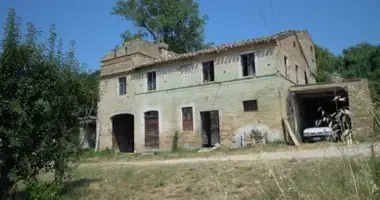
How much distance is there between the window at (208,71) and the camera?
73.3ft

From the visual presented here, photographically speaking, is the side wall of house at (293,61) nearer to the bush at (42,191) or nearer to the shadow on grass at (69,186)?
the shadow on grass at (69,186)

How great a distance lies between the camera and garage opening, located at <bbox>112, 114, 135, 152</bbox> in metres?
26.3

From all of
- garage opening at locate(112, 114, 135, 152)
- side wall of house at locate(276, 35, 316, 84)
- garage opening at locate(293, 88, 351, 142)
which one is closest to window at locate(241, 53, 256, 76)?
side wall of house at locate(276, 35, 316, 84)

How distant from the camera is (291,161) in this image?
9945 millimetres

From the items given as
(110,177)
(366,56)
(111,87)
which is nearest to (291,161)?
(110,177)

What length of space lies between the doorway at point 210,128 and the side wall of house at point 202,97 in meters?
0.32

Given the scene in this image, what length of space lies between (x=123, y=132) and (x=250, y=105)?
10433 mm

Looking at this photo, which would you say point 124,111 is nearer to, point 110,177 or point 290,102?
point 290,102

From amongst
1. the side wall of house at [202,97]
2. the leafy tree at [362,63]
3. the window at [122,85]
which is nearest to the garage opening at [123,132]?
the side wall of house at [202,97]

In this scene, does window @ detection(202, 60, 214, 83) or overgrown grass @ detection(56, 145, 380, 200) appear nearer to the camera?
overgrown grass @ detection(56, 145, 380, 200)

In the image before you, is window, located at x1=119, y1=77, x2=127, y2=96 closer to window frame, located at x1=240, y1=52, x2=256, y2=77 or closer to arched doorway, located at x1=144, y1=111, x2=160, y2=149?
arched doorway, located at x1=144, y1=111, x2=160, y2=149

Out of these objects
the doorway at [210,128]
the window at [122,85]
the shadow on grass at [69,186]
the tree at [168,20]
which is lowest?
the shadow on grass at [69,186]

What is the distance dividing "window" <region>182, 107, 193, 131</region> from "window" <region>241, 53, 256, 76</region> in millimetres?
4210

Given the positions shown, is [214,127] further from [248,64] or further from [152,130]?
[152,130]
